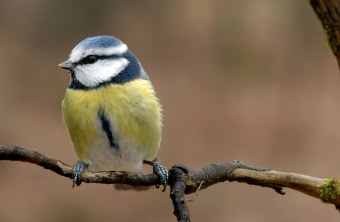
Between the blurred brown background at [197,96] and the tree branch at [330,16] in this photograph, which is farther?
the blurred brown background at [197,96]

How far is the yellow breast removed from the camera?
2219mm

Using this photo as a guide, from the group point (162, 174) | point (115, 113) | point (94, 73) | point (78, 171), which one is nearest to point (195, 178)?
point (162, 174)

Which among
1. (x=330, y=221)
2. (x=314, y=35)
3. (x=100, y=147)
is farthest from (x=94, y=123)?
(x=314, y=35)

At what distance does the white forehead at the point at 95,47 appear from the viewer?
2.22m

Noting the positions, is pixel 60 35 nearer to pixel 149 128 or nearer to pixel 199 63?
pixel 199 63

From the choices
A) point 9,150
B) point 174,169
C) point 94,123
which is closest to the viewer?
point 9,150

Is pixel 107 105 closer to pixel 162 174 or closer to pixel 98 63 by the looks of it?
pixel 98 63

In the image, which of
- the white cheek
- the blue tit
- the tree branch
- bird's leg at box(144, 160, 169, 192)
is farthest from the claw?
the tree branch

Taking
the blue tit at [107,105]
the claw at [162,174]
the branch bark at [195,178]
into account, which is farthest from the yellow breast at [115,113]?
the branch bark at [195,178]

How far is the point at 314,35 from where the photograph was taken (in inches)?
200

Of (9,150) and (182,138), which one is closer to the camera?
(9,150)

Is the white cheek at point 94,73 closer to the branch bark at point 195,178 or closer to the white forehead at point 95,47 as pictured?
the white forehead at point 95,47

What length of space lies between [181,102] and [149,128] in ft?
8.70

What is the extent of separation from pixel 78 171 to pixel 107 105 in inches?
10.7
